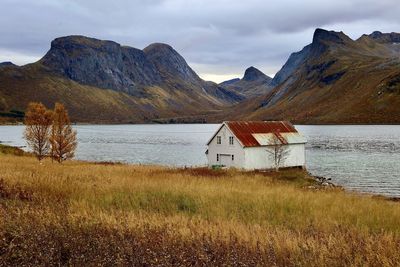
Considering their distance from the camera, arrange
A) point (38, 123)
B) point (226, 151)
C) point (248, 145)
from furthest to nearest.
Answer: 1. point (226, 151)
2. point (248, 145)
3. point (38, 123)

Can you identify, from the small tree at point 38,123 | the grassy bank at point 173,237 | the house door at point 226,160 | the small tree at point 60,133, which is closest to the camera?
the grassy bank at point 173,237

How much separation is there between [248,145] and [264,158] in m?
3.80

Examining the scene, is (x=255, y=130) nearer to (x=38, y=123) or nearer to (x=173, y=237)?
(x=38, y=123)

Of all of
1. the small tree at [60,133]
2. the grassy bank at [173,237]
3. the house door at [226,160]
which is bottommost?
the house door at [226,160]

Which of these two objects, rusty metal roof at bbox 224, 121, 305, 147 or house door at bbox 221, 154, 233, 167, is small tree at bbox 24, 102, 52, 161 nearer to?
house door at bbox 221, 154, 233, 167

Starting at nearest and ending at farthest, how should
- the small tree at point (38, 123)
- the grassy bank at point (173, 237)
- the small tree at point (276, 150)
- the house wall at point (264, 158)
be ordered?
the grassy bank at point (173, 237), the small tree at point (38, 123), the house wall at point (264, 158), the small tree at point (276, 150)

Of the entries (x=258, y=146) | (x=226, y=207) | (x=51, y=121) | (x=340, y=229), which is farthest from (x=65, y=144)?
(x=340, y=229)

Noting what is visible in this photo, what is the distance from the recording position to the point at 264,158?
57.5 meters

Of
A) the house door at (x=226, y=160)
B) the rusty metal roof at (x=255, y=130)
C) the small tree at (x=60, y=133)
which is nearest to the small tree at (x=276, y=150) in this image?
the rusty metal roof at (x=255, y=130)

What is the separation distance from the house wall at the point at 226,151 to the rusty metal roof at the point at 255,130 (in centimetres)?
87

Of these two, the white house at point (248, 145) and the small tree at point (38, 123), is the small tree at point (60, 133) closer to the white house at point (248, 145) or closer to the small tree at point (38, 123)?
the small tree at point (38, 123)

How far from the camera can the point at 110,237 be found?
7637mm

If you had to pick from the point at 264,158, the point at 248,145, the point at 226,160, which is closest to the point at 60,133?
the point at 226,160

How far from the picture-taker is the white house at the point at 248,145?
5556 centimetres
